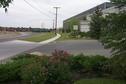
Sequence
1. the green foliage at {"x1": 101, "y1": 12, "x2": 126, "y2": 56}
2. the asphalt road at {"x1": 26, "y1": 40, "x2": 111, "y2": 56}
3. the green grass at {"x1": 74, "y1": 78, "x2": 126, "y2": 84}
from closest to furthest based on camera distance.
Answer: the green foliage at {"x1": 101, "y1": 12, "x2": 126, "y2": 56}, the green grass at {"x1": 74, "y1": 78, "x2": 126, "y2": 84}, the asphalt road at {"x1": 26, "y1": 40, "x2": 111, "y2": 56}

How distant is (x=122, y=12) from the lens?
1023cm

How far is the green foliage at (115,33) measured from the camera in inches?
381

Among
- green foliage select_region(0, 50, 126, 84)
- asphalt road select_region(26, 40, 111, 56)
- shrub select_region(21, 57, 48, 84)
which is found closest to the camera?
shrub select_region(21, 57, 48, 84)

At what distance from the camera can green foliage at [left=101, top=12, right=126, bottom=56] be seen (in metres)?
9.69

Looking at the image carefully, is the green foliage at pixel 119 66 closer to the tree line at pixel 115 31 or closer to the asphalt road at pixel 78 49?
the tree line at pixel 115 31

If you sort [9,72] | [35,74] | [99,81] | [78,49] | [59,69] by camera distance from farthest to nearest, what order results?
[78,49] < [99,81] < [9,72] < [59,69] < [35,74]

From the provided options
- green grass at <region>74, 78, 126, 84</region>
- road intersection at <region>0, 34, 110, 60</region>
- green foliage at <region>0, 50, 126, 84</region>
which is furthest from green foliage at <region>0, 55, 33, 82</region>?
road intersection at <region>0, 34, 110, 60</region>

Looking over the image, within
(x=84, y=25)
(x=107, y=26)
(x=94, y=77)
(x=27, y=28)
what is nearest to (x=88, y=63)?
(x=94, y=77)

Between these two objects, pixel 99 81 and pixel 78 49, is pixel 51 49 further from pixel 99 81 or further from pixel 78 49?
pixel 99 81

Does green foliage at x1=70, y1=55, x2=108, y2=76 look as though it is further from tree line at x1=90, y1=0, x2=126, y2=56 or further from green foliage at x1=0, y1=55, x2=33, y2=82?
green foliage at x1=0, y1=55, x2=33, y2=82

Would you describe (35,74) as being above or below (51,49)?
above

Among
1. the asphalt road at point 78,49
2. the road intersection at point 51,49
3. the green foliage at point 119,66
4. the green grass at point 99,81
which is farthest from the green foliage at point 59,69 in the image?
the road intersection at point 51,49

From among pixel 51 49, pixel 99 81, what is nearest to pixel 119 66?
pixel 99 81

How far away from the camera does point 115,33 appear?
9969 mm
